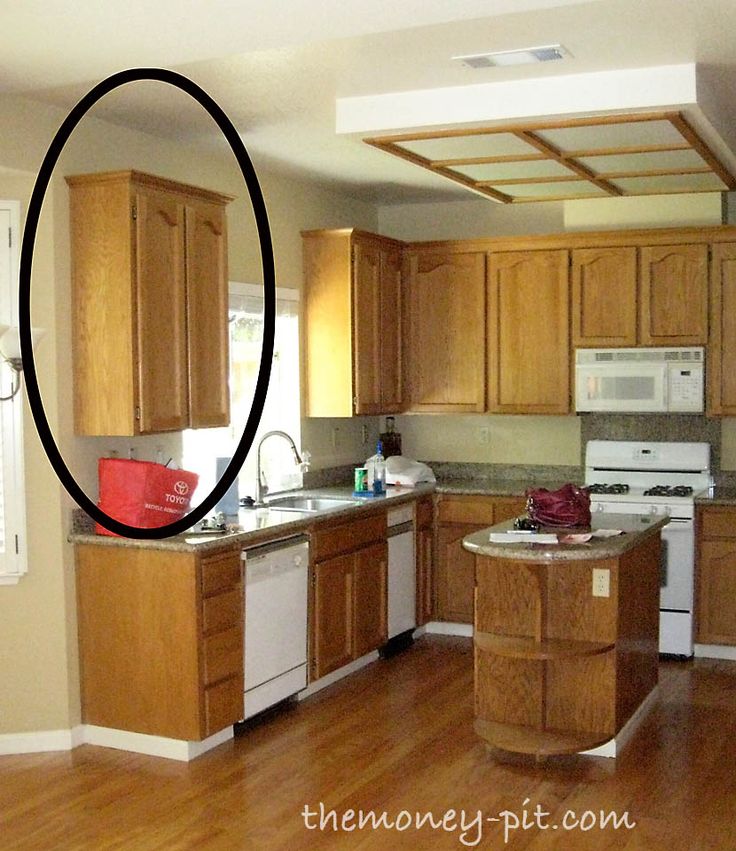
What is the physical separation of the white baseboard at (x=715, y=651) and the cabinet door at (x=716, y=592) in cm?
4

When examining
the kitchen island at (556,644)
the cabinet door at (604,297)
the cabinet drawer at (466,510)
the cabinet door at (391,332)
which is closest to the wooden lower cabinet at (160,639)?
the kitchen island at (556,644)

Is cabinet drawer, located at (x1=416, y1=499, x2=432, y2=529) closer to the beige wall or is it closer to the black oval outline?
the beige wall

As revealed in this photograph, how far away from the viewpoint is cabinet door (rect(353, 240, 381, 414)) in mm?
5770

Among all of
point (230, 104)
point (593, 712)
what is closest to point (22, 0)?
point (230, 104)

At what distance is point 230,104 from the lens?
13.5 feet

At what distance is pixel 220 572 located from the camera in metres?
4.13

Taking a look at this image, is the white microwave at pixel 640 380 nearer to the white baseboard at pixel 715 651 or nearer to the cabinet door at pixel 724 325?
the cabinet door at pixel 724 325

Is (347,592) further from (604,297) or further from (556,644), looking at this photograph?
(604,297)

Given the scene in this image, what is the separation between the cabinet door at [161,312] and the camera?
13.4 ft

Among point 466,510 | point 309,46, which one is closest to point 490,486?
point 466,510

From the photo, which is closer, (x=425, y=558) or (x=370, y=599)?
(x=370, y=599)

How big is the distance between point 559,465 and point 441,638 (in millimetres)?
1250

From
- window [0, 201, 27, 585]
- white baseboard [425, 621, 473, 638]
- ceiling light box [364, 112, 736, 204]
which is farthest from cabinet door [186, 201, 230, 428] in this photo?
white baseboard [425, 621, 473, 638]

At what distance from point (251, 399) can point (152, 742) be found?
4.98ft
